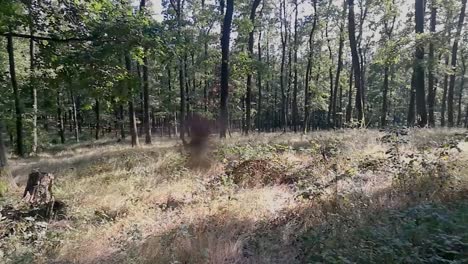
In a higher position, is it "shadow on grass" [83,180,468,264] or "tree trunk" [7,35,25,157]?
"tree trunk" [7,35,25,157]

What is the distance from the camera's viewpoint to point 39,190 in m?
6.57

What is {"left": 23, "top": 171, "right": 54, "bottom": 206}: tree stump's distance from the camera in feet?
20.9

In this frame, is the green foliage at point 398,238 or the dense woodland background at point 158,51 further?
the dense woodland background at point 158,51

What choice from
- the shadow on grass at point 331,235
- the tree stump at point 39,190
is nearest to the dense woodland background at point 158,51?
the tree stump at point 39,190

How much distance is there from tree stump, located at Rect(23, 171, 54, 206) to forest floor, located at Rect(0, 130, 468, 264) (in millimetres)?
231

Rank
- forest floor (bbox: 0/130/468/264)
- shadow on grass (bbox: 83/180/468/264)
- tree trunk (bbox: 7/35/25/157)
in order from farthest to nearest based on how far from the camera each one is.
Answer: tree trunk (bbox: 7/35/25/157) → forest floor (bbox: 0/130/468/264) → shadow on grass (bbox: 83/180/468/264)

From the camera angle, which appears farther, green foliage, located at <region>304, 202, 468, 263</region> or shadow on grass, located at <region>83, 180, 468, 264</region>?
shadow on grass, located at <region>83, 180, 468, 264</region>

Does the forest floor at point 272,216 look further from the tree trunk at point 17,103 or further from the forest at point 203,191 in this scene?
the tree trunk at point 17,103

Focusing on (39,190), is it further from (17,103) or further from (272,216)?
(17,103)

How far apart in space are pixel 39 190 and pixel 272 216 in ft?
14.5

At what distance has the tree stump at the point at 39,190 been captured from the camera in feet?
20.9

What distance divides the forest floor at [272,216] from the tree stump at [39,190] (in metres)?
0.23

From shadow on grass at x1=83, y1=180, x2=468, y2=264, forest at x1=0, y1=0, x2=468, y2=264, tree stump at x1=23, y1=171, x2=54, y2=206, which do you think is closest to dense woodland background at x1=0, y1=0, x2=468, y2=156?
forest at x1=0, y1=0, x2=468, y2=264

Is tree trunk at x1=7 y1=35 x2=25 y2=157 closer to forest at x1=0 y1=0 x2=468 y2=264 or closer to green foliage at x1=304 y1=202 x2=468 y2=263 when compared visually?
forest at x1=0 y1=0 x2=468 y2=264
